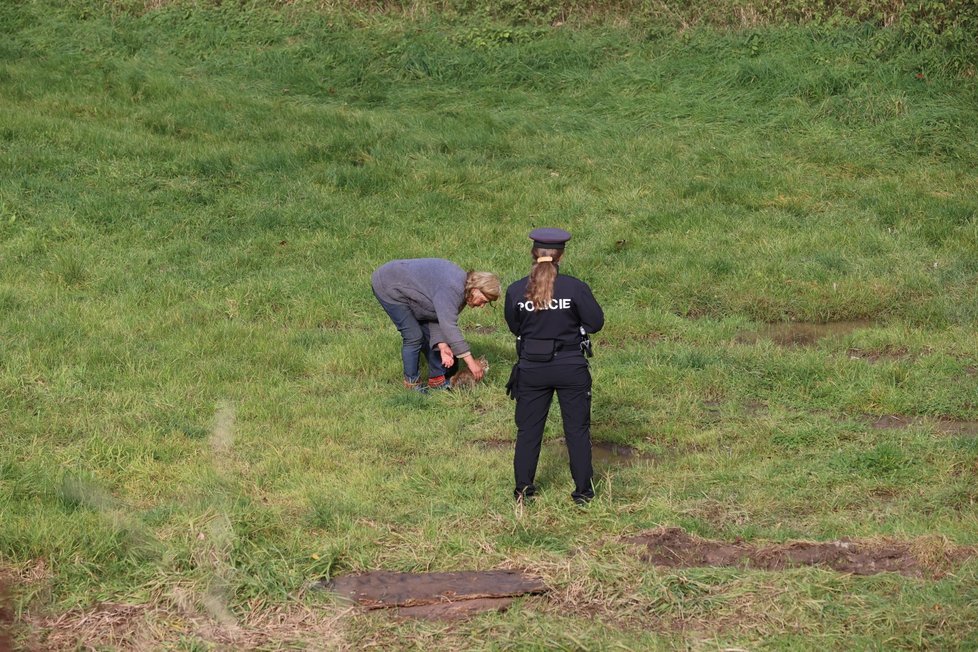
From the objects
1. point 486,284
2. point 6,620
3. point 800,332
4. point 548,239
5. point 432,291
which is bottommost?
point 6,620

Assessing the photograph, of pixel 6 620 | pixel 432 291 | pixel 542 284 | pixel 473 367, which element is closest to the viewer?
pixel 6 620

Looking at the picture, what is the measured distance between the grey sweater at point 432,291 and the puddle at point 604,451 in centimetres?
73

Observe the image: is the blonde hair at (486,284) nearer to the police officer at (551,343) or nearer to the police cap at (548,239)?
the police officer at (551,343)

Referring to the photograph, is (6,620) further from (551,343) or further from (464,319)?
(464,319)

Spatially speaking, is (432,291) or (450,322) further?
(432,291)

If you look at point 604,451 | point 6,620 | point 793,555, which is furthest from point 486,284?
point 6,620

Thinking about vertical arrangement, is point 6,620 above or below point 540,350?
below

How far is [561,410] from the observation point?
22.7 feet

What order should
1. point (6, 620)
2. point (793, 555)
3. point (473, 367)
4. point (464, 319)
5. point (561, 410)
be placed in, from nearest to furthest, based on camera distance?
1. point (6, 620)
2. point (793, 555)
3. point (561, 410)
4. point (473, 367)
5. point (464, 319)

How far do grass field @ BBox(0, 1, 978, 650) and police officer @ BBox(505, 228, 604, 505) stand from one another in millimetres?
498

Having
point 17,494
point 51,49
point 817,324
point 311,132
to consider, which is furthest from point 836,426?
point 51,49

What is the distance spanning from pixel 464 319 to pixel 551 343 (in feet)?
14.7

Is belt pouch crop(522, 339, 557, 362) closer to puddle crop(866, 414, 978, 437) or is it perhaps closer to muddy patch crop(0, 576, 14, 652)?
muddy patch crop(0, 576, 14, 652)

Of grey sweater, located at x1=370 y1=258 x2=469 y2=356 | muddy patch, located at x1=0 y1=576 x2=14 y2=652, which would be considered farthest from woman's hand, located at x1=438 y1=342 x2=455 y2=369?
muddy patch, located at x1=0 y1=576 x2=14 y2=652
